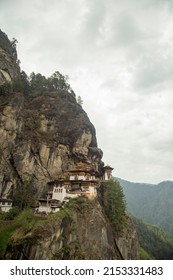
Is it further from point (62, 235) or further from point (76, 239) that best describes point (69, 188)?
point (62, 235)

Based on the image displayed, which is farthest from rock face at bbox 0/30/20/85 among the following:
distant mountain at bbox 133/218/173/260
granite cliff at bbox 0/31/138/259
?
distant mountain at bbox 133/218/173/260

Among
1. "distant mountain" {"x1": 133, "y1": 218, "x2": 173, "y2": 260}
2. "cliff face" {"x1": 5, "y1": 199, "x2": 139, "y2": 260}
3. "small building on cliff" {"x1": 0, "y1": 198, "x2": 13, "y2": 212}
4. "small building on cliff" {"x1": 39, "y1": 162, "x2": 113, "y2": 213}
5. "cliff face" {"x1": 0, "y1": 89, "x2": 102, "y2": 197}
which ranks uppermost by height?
"cliff face" {"x1": 0, "y1": 89, "x2": 102, "y2": 197}

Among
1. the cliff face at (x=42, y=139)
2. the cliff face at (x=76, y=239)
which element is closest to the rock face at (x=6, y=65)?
the cliff face at (x=42, y=139)

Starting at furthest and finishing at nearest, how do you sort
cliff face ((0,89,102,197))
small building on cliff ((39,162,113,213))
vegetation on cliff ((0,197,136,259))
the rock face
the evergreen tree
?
the rock face, cliff face ((0,89,102,197)), the evergreen tree, small building on cliff ((39,162,113,213)), vegetation on cliff ((0,197,136,259))

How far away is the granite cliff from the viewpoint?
3738cm

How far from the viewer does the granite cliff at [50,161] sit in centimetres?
3738

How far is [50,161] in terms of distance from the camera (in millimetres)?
63750

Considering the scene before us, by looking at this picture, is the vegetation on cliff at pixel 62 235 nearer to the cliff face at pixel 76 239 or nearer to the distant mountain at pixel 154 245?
the cliff face at pixel 76 239

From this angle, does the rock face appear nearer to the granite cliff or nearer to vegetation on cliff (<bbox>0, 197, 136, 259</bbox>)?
the granite cliff

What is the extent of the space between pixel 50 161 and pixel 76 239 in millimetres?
25324

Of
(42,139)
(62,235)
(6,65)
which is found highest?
(6,65)

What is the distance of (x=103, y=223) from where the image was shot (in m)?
50.1

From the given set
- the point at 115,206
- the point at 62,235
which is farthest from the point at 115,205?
the point at 62,235
